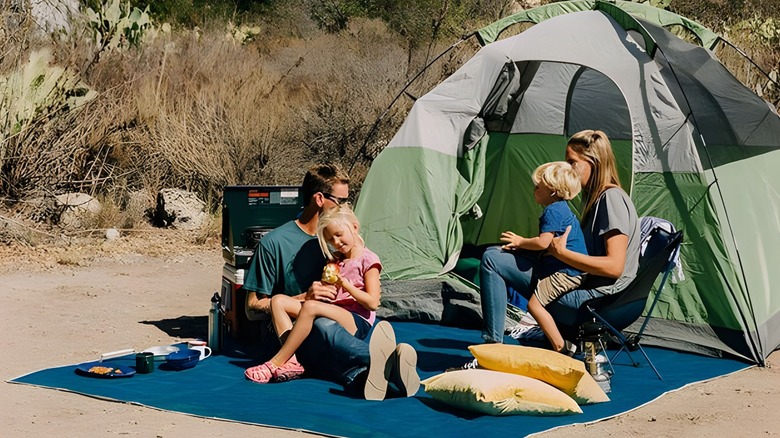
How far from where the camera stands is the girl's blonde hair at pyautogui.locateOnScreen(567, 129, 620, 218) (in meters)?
5.79

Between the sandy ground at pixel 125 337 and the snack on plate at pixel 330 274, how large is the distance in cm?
92

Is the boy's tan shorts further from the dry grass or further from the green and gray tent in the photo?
the dry grass

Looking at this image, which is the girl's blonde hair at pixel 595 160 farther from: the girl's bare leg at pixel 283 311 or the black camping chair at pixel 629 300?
the girl's bare leg at pixel 283 311

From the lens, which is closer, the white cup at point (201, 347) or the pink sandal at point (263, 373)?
the pink sandal at point (263, 373)

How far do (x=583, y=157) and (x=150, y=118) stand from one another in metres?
6.55

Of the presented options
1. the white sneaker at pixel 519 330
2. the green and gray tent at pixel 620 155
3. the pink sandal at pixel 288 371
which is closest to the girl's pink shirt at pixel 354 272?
the pink sandal at pixel 288 371

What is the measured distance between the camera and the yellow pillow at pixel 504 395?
490 centimetres

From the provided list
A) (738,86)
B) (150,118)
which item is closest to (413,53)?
(150,118)

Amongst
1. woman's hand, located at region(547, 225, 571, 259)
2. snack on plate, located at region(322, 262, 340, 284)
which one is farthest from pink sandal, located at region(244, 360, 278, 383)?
woman's hand, located at region(547, 225, 571, 259)

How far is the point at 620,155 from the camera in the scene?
26.1 ft

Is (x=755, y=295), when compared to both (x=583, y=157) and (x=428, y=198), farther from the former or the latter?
(x=428, y=198)

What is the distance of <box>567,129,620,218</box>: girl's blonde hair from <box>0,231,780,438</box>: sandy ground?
108 centimetres

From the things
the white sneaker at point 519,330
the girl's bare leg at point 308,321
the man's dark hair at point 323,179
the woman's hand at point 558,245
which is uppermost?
the man's dark hair at point 323,179

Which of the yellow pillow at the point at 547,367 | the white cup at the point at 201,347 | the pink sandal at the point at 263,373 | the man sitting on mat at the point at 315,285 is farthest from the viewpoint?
the white cup at the point at 201,347
